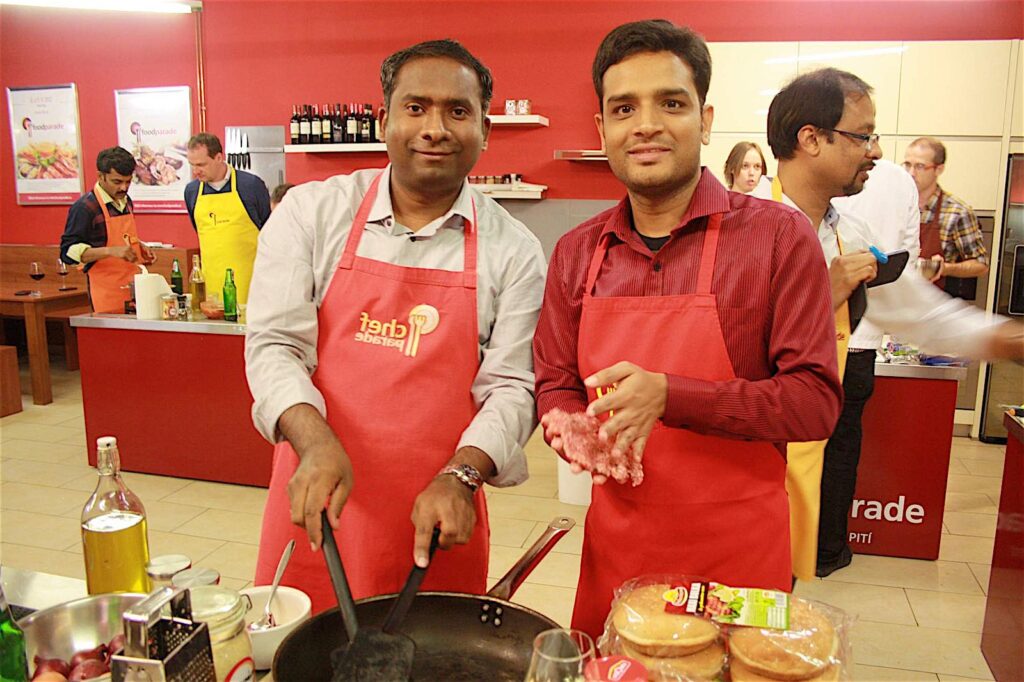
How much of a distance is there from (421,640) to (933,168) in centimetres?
505

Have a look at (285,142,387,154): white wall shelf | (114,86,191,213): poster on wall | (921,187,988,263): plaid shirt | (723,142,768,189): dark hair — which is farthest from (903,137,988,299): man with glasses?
(114,86,191,213): poster on wall

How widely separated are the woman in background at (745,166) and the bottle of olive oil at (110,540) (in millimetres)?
4430

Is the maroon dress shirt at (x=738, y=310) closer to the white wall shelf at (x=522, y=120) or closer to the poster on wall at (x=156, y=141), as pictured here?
the white wall shelf at (x=522, y=120)

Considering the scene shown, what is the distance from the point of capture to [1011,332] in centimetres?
178

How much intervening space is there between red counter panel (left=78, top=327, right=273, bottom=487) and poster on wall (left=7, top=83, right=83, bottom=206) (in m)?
4.11

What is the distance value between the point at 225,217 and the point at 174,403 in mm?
1369

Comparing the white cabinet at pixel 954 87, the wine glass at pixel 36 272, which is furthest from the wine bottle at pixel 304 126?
the white cabinet at pixel 954 87

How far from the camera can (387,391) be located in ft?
5.32

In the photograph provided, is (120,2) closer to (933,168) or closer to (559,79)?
(559,79)

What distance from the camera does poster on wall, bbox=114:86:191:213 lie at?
7383mm

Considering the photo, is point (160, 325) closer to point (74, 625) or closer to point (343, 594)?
point (74, 625)

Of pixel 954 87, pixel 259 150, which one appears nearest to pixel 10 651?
pixel 954 87

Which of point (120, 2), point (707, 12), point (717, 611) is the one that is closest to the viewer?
point (717, 611)

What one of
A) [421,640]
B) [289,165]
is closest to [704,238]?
[421,640]
